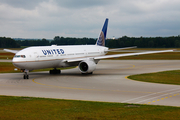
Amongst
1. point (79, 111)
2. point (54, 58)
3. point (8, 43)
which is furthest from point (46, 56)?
point (8, 43)

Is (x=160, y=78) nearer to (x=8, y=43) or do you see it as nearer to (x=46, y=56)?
(x=46, y=56)

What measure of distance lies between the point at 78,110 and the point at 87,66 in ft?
67.0

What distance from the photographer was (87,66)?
3659cm

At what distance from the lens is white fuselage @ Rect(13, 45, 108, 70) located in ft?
105

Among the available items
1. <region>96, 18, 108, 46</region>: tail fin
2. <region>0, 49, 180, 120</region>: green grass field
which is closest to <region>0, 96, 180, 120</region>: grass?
<region>0, 49, 180, 120</region>: green grass field

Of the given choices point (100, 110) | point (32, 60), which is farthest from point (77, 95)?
point (32, 60)

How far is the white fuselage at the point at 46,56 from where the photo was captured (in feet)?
105

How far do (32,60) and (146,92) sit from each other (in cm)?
1567

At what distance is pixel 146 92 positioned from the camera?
75.5ft

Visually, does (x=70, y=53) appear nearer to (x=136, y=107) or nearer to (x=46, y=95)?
(x=46, y=95)

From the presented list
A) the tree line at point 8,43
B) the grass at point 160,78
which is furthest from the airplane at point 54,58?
the tree line at point 8,43

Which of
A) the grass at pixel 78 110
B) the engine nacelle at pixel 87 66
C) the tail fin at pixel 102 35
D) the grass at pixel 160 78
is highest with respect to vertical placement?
the tail fin at pixel 102 35

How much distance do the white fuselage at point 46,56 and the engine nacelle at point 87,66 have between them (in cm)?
204

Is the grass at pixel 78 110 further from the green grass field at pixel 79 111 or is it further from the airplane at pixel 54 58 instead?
the airplane at pixel 54 58
